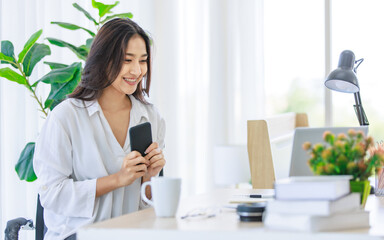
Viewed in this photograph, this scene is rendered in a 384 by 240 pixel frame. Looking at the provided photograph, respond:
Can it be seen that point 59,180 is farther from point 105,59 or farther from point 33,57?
point 33,57

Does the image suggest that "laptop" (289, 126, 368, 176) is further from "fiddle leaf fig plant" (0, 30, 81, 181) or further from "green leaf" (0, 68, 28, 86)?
"green leaf" (0, 68, 28, 86)

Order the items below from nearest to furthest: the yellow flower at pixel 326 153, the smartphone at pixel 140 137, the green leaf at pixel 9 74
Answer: the yellow flower at pixel 326 153
the smartphone at pixel 140 137
the green leaf at pixel 9 74

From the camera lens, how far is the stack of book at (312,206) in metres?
1.16

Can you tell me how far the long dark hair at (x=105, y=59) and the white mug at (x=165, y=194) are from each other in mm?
641

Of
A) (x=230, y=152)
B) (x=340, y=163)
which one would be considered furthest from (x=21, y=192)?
(x=340, y=163)

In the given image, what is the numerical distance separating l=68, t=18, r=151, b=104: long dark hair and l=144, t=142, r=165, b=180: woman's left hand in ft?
1.03

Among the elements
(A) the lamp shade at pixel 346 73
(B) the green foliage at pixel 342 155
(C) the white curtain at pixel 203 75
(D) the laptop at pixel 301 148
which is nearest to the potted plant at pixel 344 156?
(B) the green foliage at pixel 342 155

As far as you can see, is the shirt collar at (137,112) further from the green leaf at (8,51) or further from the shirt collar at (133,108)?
the green leaf at (8,51)

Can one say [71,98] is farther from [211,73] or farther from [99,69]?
[211,73]

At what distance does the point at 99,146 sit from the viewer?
189 centimetres

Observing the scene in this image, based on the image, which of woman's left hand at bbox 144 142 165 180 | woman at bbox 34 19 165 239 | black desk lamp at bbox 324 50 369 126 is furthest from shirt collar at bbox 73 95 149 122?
black desk lamp at bbox 324 50 369 126

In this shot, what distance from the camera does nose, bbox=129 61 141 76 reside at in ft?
6.37

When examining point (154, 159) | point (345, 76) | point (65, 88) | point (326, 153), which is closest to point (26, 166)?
point (65, 88)

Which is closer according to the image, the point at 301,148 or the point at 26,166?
the point at 301,148
